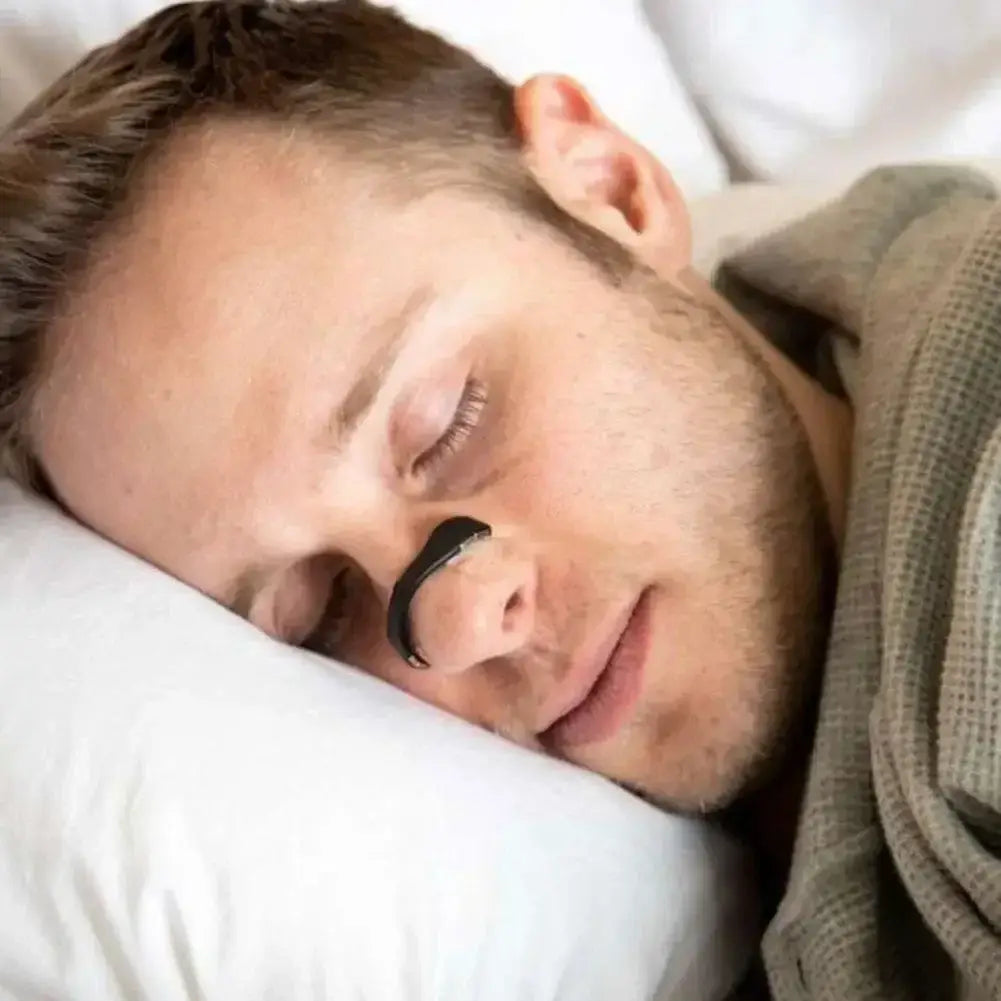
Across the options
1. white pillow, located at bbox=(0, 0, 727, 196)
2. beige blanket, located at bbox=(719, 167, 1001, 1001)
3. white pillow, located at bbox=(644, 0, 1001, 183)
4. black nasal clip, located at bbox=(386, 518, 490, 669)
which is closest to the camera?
beige blanket, located at bbox=(719, 167, 1001, 1001)

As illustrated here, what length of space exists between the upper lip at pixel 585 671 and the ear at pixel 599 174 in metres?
0.26

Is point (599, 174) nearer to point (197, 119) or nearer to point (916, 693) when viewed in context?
point (197, 119)

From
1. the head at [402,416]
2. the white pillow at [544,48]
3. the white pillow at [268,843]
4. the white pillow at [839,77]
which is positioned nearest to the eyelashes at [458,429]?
the head at [402,416]

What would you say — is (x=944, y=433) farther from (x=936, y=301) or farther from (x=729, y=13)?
(x=729, y=13)

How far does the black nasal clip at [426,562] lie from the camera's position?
795mm

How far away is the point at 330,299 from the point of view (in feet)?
2.65

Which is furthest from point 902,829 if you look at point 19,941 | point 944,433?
point 19,941

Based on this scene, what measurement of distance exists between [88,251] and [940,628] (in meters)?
0.54

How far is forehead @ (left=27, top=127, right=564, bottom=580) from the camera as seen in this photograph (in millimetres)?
805

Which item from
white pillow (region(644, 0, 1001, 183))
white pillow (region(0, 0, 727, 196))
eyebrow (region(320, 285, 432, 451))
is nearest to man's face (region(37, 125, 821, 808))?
eyebrow (region(320, 285, 432, 451))

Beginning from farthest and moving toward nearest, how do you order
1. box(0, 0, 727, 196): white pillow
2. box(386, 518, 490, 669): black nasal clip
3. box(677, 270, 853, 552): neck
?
box(0, 0, 727, 196): white pillow, box(677, 270, 853, 552): neck, box(386, 518, 490, 669): black nasal clip

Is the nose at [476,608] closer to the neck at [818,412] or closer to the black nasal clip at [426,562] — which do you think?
the black nasal clip at [426,562]

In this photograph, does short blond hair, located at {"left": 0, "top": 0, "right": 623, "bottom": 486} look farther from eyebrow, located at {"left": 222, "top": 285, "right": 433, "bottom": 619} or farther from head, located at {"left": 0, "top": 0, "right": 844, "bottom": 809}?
eyebrow, located at {"left": 222, "top": 285, "right": 433, "bottom": 619}

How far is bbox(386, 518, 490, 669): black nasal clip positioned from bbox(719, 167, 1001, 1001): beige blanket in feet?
0.73
